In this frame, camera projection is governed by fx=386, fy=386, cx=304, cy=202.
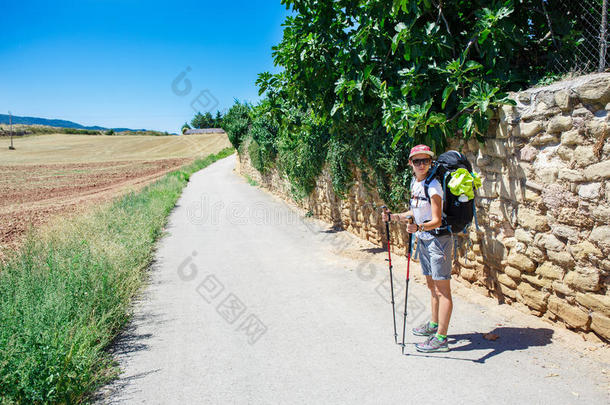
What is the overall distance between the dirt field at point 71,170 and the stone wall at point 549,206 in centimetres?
736

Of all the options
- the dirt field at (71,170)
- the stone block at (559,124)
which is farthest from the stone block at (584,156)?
the dirt field at (71,170)

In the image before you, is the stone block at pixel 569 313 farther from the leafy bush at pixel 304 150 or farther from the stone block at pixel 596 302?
the leafy bush at pixel 304 150

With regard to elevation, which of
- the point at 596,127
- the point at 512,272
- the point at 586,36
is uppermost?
the point at 586,36

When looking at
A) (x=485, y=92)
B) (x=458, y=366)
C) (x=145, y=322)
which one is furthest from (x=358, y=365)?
(x=485, y=92)

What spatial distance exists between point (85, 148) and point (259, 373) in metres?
73.8

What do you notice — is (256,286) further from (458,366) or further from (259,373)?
(458,366)

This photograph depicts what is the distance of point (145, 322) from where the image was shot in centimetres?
475

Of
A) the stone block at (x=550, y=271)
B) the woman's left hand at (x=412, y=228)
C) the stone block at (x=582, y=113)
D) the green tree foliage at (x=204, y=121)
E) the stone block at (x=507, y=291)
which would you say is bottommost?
the stone block at (x=507, y=291)

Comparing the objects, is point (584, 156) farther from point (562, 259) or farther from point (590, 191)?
point (562, 259)

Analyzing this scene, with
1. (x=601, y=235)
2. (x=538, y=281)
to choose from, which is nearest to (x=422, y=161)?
(x=601, y=235)

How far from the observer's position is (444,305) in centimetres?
368

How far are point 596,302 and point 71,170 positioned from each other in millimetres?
42910

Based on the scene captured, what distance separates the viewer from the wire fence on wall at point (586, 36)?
4.15 meters

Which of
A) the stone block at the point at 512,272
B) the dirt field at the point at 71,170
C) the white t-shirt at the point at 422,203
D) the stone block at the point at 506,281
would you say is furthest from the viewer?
the dirt field at the point at 71,170
